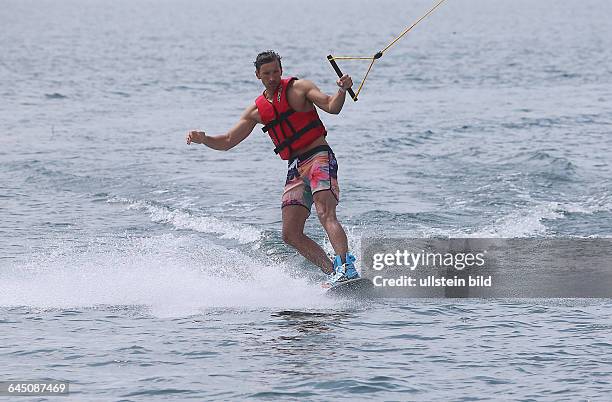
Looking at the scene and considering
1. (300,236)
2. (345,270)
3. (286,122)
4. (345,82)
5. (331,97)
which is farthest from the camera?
(300,236)

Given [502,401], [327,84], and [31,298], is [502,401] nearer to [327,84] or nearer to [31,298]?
[31,298]

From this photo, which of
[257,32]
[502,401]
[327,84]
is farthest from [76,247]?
[257,32]

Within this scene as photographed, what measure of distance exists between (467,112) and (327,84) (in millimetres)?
11706

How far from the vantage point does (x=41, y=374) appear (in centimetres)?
829

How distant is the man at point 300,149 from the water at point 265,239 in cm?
46

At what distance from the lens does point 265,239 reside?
43.0ft

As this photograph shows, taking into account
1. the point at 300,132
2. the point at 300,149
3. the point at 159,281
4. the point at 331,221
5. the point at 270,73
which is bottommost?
the point at 159,281

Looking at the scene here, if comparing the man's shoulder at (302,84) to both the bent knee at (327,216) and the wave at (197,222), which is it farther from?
the wave at (197,222)

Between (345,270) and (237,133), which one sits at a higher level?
(237,133)

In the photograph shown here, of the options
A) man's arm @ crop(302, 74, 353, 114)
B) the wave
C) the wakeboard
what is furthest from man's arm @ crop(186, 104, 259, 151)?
the wave

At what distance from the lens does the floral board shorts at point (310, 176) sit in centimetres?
1038

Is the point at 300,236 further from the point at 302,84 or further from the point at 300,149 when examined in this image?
the point at 302,84

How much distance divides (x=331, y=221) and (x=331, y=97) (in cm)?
119

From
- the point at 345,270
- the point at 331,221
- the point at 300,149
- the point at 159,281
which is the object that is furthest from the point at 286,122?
the point at 159,281
